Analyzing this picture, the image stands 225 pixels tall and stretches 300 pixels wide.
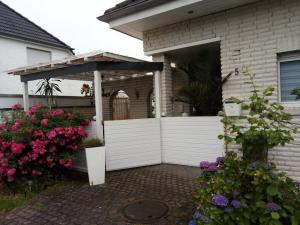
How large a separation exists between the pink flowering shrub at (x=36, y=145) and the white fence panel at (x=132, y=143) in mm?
849

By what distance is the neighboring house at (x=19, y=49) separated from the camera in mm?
11547

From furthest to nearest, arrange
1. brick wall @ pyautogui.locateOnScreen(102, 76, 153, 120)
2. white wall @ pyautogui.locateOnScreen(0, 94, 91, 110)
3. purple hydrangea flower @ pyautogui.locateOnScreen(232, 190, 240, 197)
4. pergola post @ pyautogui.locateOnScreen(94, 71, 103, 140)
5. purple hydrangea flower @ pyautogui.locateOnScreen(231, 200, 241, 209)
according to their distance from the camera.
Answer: brick wall @ pyautogui.locateOnScreen(102, 76, 153, 120) < white wall @ pyautogui.locateOnScreen(0, 94, 91, 110) < pergola post @ pyautogui.locateOnScreen(94, 71, 103, 140) < purple hydrangea flower @ pyautogui.locateOnScreen(232, 190, 240, 197) < purple hydrangea flower @ pyautogui.locateOnScreen(231, 200, 241, 209)

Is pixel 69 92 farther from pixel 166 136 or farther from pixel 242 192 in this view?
pixel 242 192

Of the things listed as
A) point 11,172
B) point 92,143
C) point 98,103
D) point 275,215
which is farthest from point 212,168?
point 11,172

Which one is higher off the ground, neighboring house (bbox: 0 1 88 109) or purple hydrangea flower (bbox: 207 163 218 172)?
neighboring house (bbox: 0 1 88 109)

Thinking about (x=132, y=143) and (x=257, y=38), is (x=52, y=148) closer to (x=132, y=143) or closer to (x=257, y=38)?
(x=132, y=143)

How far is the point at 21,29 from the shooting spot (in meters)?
13.0

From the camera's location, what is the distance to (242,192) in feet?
10.5

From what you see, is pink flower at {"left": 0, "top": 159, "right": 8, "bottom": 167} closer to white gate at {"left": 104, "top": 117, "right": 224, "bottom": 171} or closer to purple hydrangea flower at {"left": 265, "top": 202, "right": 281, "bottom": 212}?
white gate at {"left": 104, "top": 117, "right": 224, "bottom": 171}

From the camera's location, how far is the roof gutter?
21.2ft

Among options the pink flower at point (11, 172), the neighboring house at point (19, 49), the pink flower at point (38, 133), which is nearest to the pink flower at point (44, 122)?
the pink flower at point (38, 133)

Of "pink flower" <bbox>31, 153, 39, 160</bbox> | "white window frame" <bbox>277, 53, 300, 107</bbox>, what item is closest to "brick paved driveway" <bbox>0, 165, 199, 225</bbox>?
"pink flower" <bbox>31, 153, 39, 160</bbox>

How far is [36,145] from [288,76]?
19.3 ft

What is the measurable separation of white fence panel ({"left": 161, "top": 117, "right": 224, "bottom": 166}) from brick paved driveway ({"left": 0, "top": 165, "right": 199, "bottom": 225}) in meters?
0.61
